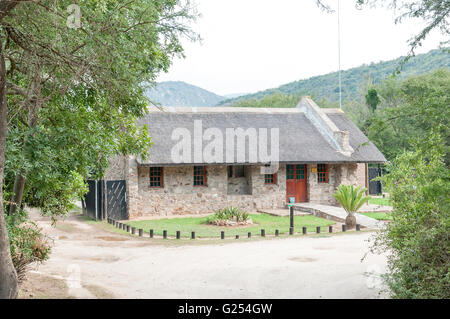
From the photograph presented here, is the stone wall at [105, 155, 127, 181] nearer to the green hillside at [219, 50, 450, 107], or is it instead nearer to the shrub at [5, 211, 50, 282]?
the shrub at [5, 211, 50, 282]

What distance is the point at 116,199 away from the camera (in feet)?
65.0

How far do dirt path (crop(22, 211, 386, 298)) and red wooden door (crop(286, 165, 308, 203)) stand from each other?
347 inches

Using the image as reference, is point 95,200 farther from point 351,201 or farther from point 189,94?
point 189,94

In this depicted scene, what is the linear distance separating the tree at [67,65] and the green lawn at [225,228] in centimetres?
793

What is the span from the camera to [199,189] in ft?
70.5

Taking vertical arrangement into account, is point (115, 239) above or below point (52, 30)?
below

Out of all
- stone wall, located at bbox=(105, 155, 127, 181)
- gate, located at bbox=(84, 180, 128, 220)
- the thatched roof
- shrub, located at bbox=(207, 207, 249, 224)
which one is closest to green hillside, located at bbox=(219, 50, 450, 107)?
the thatched roof

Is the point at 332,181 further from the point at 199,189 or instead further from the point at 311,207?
the point at 199,189

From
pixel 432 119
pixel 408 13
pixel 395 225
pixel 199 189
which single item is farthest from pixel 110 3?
pixel 199 189

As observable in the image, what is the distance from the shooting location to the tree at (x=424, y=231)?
605cm

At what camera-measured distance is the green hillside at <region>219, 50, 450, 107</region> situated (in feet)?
187

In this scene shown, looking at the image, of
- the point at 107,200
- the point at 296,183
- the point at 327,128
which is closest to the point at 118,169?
the point at 107,200

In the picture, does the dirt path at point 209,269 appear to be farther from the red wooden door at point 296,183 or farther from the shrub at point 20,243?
the red wooden door at point 296,183

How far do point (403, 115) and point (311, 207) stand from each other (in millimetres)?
14879
